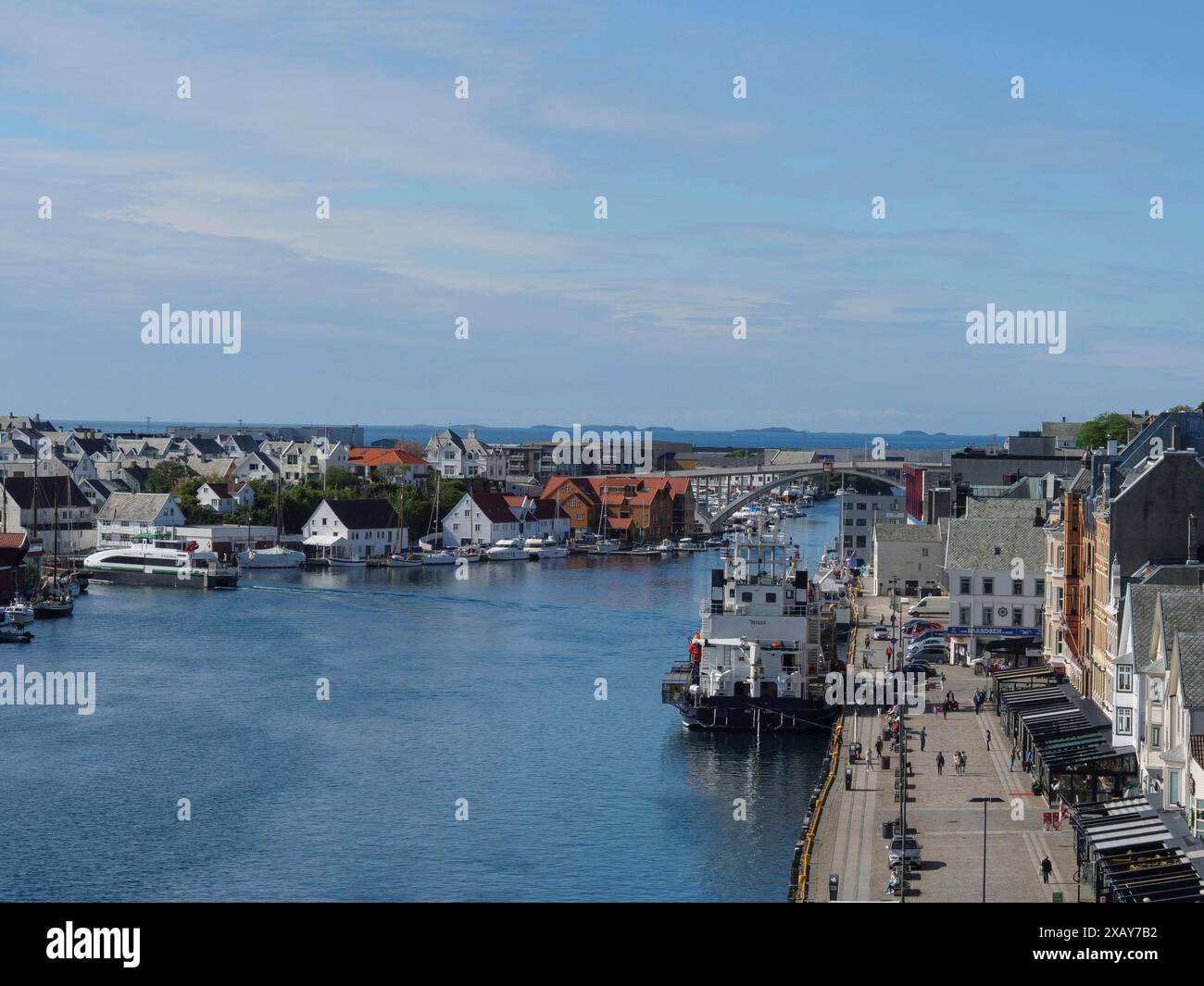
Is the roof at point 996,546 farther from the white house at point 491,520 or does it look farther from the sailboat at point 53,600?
the white house at point 491,520

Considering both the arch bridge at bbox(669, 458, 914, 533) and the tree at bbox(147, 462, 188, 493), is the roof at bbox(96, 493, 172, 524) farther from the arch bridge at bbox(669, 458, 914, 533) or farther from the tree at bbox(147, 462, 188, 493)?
the arch bridge at bbox(669, 458, 914, 533)

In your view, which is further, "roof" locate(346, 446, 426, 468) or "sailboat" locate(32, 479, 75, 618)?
"roof" locate(346, 446, 426, 468)

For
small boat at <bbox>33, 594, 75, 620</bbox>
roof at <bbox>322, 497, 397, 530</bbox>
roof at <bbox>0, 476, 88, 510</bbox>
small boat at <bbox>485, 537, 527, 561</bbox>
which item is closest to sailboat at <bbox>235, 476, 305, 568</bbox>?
roof at <bbox>322, 497, 397, 530</bbox>

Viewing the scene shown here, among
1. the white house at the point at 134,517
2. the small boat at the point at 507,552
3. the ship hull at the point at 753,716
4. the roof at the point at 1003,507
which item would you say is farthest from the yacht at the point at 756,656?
the white house at the point at 134,517

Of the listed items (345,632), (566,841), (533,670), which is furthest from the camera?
(345,632)

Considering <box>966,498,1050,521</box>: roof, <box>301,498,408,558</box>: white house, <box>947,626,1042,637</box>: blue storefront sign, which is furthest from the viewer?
<box>301,498,408,558</box>: white house

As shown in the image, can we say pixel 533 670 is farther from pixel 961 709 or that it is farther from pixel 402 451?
pixel 402 451

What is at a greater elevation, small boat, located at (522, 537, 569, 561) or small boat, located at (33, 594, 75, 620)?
small boat, located at (522, 537, 569, 561)
